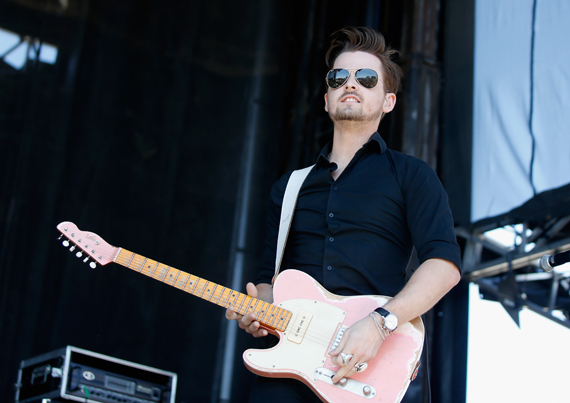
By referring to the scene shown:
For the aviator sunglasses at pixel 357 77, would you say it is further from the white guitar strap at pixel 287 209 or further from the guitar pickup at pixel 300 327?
the guitar pickup at pixel 300 327

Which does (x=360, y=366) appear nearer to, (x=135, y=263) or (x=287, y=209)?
(x=287, y=209)

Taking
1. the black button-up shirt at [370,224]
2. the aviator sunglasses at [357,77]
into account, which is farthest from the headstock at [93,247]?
the aviator sunglasses at [357,77]

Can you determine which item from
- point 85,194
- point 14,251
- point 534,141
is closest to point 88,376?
point 14,251

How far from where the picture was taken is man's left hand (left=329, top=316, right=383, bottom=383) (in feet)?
6.36

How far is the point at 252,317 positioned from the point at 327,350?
29cm

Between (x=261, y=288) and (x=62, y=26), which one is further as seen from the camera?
(x=62, y=26)

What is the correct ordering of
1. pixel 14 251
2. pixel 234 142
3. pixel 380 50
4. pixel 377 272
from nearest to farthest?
pixel 377 272
pixel 380 50
pixel 14 251
pixel 234 142

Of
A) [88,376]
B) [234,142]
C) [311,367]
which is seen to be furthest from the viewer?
[234,142]

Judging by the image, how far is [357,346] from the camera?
1938 millimetres

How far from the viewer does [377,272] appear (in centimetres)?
226

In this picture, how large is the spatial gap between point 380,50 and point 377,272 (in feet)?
3.32

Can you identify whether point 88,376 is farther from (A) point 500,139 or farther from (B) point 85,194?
(A) point 500,139

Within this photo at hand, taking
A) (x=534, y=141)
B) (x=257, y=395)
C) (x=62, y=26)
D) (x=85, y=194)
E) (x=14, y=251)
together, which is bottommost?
(x=257, y=395)

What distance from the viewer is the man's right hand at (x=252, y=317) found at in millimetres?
2209
